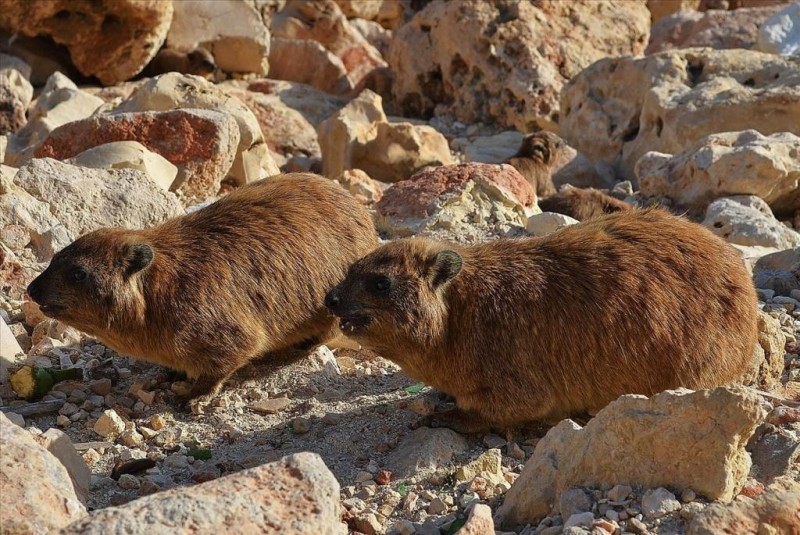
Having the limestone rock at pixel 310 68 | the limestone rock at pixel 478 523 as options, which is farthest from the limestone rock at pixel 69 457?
the limestone rock at pixel 310 68

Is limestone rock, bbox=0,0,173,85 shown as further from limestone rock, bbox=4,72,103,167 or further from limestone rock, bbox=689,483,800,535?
limestone rock, bbox=689,483,800,535

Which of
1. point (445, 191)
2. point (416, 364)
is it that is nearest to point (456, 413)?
point (416, 364)

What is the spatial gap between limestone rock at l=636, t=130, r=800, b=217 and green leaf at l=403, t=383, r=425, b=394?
4768mm

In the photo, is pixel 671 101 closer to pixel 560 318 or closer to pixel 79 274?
pixel 560 318

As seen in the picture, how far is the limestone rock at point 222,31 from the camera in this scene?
53.1 feet

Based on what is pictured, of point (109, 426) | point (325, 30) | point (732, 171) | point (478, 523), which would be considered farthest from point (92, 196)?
point (325, 30)

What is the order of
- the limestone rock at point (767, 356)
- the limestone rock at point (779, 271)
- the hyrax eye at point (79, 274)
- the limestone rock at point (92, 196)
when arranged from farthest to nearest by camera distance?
the limestone rock at point (92, 196) < the limestone rock at point (779, 271) < the hyrax eye at point (79, 274) < the limestone rock at point (767, 356)

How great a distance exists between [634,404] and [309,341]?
298 centimetres

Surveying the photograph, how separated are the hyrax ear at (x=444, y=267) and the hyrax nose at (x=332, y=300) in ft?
1.85

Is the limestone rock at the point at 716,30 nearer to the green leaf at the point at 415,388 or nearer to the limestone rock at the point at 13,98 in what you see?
the limestone rock at the point at 13,98

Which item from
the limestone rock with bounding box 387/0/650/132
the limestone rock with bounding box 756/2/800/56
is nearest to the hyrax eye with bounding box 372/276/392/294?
the limestone rock with bounding box 387/0/650/132

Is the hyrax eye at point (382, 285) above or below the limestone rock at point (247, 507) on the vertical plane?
below

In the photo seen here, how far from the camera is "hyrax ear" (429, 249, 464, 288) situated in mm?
6816

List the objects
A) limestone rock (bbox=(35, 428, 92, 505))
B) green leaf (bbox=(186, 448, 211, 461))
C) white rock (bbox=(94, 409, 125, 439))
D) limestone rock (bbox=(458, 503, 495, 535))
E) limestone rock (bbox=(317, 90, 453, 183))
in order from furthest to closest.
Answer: limestone rock (bbox=(317, 90, 453, 183)), white rock (bbox=(94, 409, 125, 439)), green leaf (bbox=(186, 448, 211, 461)), limestone rock (bbox=(35, 428, 92, 505)), limestone rock (bbox=(458, 503, 495, 535))
